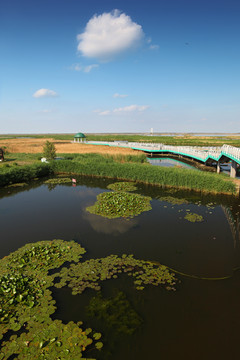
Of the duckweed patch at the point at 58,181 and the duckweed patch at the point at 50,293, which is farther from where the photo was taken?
the duckweed patch at the point at 58,181

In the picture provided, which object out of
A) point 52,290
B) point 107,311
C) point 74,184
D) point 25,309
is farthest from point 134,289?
point 74,184

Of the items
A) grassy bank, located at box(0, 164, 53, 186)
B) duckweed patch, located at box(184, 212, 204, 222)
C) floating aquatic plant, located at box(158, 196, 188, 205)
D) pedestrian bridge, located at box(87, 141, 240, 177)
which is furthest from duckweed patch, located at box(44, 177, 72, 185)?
pedestrian bridge, located at box(87, 141, 240, 177)

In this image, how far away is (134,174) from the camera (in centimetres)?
3216

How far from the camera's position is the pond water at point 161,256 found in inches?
303

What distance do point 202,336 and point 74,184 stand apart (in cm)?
2585

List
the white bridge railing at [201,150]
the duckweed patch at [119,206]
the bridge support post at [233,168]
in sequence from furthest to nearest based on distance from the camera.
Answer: the bridge support post at [233,168] → the white bridge railing at [201,150] → the duckweed patch at [119,206]

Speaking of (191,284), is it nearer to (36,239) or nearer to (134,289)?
(134,289)

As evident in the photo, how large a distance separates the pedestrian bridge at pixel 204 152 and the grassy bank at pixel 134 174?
10.7ft

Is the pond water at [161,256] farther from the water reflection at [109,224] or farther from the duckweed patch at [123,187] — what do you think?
the duckweed patch at [123,187]

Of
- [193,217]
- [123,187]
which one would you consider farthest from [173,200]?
[123,187]

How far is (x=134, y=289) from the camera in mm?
10070

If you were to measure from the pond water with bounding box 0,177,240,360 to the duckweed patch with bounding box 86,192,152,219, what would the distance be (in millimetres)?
764

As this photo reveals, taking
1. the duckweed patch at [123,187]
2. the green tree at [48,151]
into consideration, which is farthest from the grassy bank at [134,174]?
the green tree at [48,151]

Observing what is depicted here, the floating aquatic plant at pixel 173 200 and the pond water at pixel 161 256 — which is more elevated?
the floating aquatic plant at pixel 173 200
